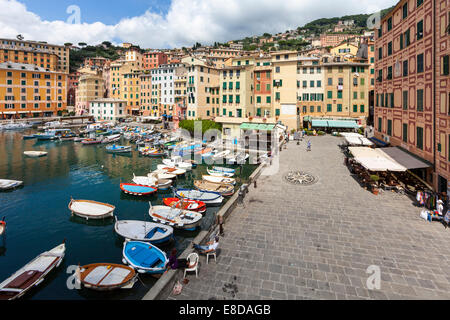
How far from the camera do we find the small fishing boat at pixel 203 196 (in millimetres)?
24844

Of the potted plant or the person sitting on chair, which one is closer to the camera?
the person sitting on chair

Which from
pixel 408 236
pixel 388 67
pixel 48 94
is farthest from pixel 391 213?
pixel 48 94

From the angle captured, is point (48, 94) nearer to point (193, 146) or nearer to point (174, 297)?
point (193, 146)

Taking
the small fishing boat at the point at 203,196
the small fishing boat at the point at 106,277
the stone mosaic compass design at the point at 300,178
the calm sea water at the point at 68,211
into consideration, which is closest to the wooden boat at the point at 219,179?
the calm sea water at the point at 68,211

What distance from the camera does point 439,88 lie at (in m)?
18.6

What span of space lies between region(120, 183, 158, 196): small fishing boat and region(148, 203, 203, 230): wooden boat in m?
6.10

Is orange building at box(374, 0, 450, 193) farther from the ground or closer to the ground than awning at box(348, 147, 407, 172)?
farther from the ground

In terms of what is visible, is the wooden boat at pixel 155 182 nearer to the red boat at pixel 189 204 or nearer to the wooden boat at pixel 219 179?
the wooden boat at pixel 219 179

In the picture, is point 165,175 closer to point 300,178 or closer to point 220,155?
point 220,155

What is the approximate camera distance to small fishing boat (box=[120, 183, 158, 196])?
2768 centimetres

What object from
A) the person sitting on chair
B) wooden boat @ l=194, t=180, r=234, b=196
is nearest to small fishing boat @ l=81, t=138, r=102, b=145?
wooden boat @ l=194, t=180, r=234, b=196

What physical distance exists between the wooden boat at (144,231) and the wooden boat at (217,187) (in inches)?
362

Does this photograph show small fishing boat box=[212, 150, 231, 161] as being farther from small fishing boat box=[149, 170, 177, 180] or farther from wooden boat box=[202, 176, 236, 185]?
wooden boat box=[202, 176, 236, 185]

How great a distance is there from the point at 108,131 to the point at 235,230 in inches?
2849
